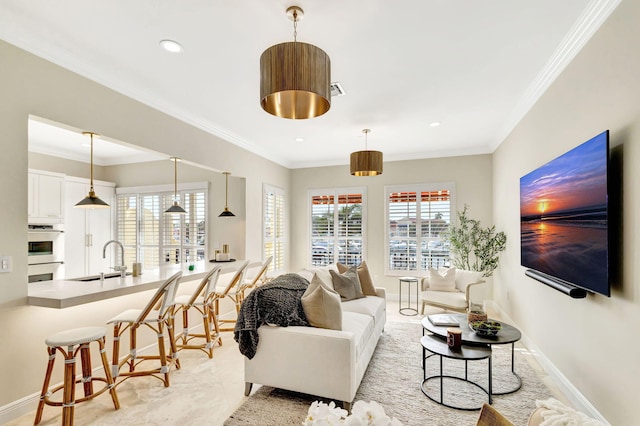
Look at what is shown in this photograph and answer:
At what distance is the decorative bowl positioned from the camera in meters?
2.73

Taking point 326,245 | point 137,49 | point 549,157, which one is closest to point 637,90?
point 549,157

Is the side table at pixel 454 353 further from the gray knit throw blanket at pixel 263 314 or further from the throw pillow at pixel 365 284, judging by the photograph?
the throw pillow at pixel 365 284

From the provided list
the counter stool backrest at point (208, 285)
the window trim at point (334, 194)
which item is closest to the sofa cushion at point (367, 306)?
the counter stool backrest at point (208, 285)

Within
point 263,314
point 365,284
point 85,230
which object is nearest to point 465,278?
point 365,284

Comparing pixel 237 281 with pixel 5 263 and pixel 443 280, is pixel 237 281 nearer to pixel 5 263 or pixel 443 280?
pixel 5 263

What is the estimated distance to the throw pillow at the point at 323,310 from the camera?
263 centimetres

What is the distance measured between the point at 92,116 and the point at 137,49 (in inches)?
30.6

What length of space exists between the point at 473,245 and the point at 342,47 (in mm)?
4159

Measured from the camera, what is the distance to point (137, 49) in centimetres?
260

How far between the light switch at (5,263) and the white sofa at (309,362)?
1865mm

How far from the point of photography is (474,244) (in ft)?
16.9

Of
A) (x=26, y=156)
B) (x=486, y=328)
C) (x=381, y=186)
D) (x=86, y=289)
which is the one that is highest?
(x=381, y=186)

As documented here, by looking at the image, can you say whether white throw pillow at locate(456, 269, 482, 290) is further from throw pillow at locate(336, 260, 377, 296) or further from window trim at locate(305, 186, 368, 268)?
window trim at locate(305, 186, 368, 268)

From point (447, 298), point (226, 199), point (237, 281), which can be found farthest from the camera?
point (226, 199)
